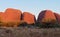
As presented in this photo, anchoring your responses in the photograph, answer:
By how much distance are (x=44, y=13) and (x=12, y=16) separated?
27.2 ft

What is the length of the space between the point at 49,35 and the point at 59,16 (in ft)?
146

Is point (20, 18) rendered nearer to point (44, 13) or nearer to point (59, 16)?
point (44, 13)

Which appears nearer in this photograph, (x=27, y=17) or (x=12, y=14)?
(x=27, y=17)

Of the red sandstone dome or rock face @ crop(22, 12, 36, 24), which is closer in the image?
rock face @ crop(22, 12, 36, 24)

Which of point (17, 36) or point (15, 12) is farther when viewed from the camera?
point (15, 12)

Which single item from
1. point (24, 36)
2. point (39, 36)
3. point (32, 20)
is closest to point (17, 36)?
point (24, 36)

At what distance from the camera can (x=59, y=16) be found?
52156 mm

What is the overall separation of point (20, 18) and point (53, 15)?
8.57 metres

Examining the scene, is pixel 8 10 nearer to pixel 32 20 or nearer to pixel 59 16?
pixel 32 20

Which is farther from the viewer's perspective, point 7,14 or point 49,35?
point 7,14

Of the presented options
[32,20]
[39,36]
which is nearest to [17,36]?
[39,36]

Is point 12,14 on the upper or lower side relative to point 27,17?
upper

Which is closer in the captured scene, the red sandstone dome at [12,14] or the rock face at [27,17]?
the rock face at [27,17]

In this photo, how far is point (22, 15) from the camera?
171ft
